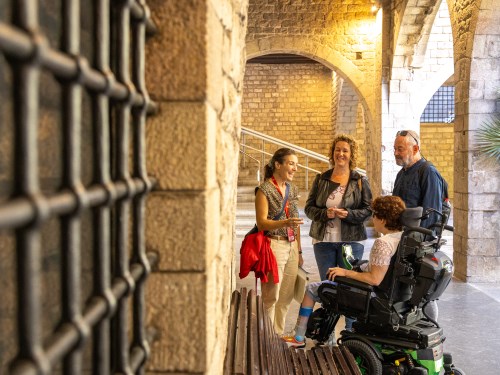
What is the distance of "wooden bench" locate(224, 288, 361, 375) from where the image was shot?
5.34ft

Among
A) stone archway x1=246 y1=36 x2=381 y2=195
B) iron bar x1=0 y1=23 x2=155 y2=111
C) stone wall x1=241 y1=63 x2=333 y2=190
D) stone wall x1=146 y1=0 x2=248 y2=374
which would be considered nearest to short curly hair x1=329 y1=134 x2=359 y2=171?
stone wall x1=146 y1=0 x2=248 y2=374

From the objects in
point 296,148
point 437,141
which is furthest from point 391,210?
point 437,141

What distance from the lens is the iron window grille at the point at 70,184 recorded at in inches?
21.3

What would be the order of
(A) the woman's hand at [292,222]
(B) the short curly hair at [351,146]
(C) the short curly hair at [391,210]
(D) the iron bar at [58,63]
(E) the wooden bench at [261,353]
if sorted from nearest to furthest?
(D) the iron bar at [58,63], (E) the wooden bench at [261,353], (C) the short curly hair at [391,210], (A) the woman's hand at [292,222], (B) the short curly hair at [351,146]

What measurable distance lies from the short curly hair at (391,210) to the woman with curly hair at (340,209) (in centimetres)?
55

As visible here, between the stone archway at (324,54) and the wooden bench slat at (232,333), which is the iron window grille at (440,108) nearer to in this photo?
the stone archway at (324,54)

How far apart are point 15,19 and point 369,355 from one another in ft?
7.83

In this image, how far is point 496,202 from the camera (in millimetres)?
A: 5684

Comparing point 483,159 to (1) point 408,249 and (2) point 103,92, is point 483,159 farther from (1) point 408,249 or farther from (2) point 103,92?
(2) point 103,92

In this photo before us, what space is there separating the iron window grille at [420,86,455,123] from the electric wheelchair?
1390cm

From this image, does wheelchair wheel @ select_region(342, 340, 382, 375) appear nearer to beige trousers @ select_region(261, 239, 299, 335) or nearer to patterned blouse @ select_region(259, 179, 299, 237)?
beige trousers @ select_region(261, 239, 299, 335)

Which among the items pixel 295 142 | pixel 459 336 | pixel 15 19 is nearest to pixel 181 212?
pixel 15 19

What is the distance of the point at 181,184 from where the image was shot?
3.46 ft

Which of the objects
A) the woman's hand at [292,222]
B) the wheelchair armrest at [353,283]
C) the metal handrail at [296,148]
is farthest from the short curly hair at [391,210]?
the metal handrail at [296,148]
